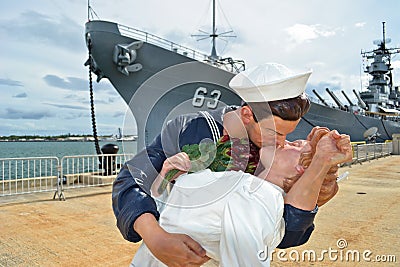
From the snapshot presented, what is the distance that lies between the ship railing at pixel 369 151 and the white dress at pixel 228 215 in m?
12.8

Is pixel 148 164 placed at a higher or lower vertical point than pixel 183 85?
lower

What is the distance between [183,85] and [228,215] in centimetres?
54

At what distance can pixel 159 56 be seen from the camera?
14.6 meters

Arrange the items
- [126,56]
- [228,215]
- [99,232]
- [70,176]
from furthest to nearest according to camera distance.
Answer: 1. [126,56]
2. [70,176]
3. [99,232]
4. [228,215]

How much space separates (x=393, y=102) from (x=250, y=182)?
1733 inches

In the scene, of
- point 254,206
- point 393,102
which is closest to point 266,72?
point 254,206

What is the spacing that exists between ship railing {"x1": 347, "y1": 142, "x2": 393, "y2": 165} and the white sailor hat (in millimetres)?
12729

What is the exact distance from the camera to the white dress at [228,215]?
38.2 inches

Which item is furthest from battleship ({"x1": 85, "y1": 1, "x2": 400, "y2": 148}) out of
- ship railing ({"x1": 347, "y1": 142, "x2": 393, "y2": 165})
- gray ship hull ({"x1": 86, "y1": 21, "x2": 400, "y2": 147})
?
ship railing ({"x1": 347, "y1": 142, "x2": 393, "y2": 165})

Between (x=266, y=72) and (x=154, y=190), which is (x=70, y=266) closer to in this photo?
(x=154, y=190)

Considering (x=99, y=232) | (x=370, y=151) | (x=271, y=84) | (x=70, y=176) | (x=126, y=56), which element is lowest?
(x=99, y=232)

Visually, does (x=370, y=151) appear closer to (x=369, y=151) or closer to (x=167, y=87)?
(x=369, y=151)

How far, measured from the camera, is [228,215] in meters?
0.99

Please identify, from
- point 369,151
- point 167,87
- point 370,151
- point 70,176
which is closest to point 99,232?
point 167,87
